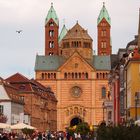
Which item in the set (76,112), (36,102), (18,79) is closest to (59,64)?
(76,112)

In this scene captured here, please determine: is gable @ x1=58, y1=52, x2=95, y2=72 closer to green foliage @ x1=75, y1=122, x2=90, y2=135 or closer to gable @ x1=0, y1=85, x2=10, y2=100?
gable @ x1=0, y1=85, x2=10, y2=100

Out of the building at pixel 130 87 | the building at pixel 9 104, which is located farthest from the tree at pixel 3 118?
the building at pixel 130 87

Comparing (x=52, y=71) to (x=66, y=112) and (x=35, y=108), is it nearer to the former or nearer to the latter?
(x=66, y=112)

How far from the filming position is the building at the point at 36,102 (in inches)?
5940

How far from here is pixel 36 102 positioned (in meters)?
159

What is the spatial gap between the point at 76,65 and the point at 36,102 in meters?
38.8

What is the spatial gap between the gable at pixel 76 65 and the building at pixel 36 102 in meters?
9.77

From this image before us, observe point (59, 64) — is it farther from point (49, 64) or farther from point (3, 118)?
point (3, 118)

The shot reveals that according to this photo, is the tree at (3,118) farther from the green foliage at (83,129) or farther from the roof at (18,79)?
the roof at (18,79)

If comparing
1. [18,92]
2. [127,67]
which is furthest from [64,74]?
[127,67]

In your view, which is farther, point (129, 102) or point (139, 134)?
point (129, 102)

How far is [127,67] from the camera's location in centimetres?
7619

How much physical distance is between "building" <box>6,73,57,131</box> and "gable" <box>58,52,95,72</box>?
9771 millimetres

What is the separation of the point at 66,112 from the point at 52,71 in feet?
33.9
